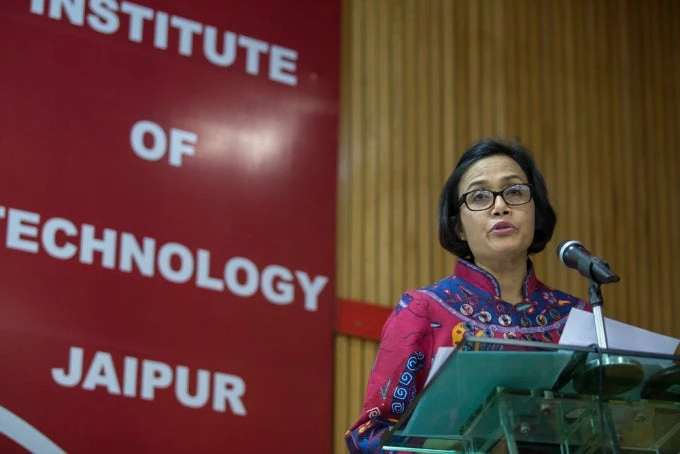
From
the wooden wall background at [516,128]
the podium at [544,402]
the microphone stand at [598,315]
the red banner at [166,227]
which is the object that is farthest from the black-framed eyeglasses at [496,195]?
the wooden wall background at [516,128]

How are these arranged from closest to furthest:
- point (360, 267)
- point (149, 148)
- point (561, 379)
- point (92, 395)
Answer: point (561, 379) < point (92, 395) < point (149, 148) < point (360, 267)

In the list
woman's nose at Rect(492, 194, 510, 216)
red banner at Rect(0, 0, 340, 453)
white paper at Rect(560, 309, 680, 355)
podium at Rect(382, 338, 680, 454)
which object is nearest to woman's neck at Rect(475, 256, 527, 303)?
woman's nose at Rect(492, 194, 510, 216)

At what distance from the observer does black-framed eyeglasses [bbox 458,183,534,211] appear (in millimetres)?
2663

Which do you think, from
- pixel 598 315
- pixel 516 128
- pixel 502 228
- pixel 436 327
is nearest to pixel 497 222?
pixel 502 228

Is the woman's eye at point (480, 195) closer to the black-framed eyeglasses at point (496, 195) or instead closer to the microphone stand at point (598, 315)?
the black-framed eyeglasses at point (496, 195)

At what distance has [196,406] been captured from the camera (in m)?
4.41

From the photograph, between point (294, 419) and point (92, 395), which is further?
point (294, 419)

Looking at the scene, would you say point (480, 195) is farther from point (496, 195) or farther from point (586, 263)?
point (586, 263)

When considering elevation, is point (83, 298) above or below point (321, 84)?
below

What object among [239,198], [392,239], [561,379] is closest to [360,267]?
[392,239]

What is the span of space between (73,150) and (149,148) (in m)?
0.30

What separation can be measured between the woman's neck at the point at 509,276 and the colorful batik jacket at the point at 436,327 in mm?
18

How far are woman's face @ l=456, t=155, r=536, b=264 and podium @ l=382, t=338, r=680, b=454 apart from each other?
59 cm

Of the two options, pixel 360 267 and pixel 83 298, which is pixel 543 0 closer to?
pixel 360 267
